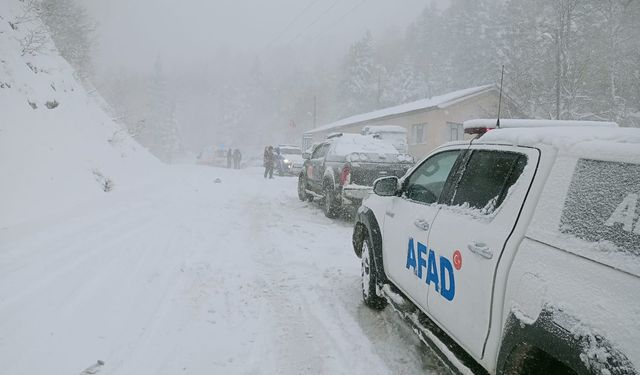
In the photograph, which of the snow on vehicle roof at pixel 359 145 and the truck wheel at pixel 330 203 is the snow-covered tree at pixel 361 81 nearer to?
the snow on vehicle roof at pixel 359 145

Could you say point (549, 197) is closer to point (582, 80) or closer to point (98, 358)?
point (98, 358)

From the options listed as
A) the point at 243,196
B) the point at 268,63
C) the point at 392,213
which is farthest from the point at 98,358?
the point at 268,63

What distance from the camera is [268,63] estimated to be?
409ft

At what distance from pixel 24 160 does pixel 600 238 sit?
9540 millimetres

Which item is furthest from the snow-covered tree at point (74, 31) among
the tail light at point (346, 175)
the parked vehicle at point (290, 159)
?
the tail light at point (346, 175)

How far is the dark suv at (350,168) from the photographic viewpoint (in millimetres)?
8688

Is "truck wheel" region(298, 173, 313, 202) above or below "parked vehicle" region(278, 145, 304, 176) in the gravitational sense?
below

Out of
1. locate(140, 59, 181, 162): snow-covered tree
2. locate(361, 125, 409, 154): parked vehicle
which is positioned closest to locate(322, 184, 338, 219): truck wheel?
locate(361, 125, 409, 154): parked vehicle

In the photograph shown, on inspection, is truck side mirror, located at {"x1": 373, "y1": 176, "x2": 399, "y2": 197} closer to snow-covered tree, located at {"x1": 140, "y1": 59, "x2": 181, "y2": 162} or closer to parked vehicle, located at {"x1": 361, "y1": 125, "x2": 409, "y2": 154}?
parked vehicle, located at {"x1": 361, "y1": 125, "x2": 409, "y2": 154}

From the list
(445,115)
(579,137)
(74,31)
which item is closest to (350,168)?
(579,137)

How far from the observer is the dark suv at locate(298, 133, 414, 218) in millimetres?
8688

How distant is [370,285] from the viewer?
4352 millimetres

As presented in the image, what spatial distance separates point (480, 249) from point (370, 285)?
2.22 m

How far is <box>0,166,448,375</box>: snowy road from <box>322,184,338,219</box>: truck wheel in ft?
5.34
